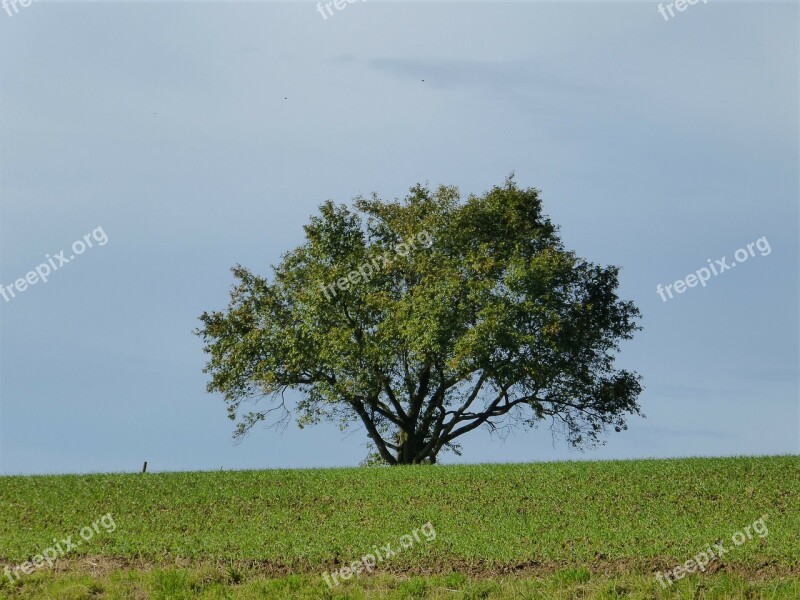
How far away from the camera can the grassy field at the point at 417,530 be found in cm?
1866

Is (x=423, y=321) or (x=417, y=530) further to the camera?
(x=423, y=321)

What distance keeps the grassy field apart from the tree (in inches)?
295

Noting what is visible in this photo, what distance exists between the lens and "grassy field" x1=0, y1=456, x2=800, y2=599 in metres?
18.7

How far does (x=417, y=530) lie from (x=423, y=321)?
15.6m

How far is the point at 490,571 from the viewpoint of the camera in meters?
19.2

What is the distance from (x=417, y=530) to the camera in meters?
24.5

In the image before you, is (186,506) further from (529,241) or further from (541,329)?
(529,241)

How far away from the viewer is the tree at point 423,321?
131 ft

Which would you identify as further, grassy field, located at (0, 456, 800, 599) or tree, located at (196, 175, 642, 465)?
tree, located at (196, 175, 642, 465)

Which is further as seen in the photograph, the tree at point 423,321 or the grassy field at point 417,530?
the tree at point 423,321

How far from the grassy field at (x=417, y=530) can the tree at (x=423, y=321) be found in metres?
7.50

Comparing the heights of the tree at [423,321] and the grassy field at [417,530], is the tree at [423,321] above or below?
above

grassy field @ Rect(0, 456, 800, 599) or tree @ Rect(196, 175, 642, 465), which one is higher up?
tree @ Rect(196, 175, 642, 465)

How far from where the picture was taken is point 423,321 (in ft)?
129
